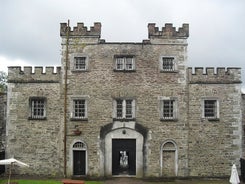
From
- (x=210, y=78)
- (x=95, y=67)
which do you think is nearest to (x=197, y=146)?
(x=210, y=78)

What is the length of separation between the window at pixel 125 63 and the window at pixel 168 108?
3340 mm

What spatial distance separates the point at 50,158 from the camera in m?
28.3

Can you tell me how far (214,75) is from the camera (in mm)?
28703

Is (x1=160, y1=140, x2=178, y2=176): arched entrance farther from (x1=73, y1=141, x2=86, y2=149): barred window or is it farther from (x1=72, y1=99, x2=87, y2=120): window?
(x1=72, y1=99, x2=87, y2=120): window

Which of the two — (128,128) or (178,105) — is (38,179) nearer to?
(128,128)

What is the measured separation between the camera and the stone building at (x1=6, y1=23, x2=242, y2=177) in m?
28.1

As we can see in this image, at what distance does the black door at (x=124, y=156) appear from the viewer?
92.5 feet

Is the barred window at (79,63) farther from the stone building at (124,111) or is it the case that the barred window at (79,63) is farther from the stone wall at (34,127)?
the stone wall at (34,127)

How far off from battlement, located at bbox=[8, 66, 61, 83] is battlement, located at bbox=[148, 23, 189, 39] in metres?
7.22

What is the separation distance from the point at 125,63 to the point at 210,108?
22.6 feet

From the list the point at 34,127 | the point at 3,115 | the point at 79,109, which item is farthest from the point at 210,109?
the point at 3,115

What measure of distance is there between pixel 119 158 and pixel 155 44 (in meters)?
8.53

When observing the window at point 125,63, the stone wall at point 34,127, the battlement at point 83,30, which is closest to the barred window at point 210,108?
the window at point 125,63

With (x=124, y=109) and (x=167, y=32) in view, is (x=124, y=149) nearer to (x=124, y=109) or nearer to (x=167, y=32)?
(x=124, y=109)
